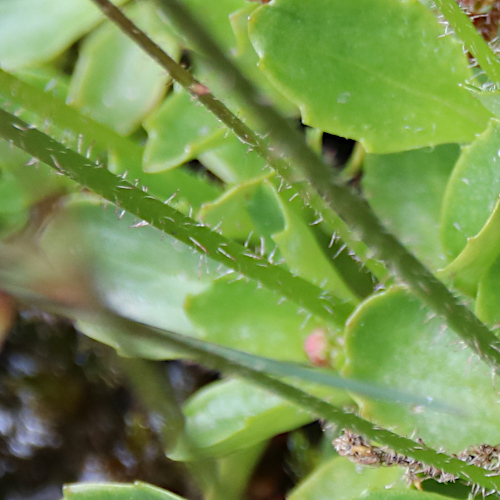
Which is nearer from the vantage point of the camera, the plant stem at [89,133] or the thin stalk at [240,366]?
the thin stalk at [240,366]

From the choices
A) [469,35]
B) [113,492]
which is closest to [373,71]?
[469,35]

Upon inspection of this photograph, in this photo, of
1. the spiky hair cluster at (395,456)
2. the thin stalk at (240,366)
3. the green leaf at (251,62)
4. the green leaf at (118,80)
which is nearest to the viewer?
the thin stalk at (240,366)

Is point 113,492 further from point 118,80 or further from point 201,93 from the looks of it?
point 118,80

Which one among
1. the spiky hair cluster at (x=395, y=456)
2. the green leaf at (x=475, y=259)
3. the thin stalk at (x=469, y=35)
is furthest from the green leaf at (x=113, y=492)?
the thin stalk at (x=469, y=35)

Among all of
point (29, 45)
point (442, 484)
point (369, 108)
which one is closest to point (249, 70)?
point (369, 108)

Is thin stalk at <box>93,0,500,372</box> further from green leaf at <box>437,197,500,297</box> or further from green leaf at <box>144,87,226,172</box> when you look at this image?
green leaf at <box>144,87,226,172</box>

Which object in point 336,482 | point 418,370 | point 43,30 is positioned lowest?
point 336,482

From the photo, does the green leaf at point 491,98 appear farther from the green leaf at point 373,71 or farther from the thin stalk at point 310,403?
the thin stalk at point 310,403
